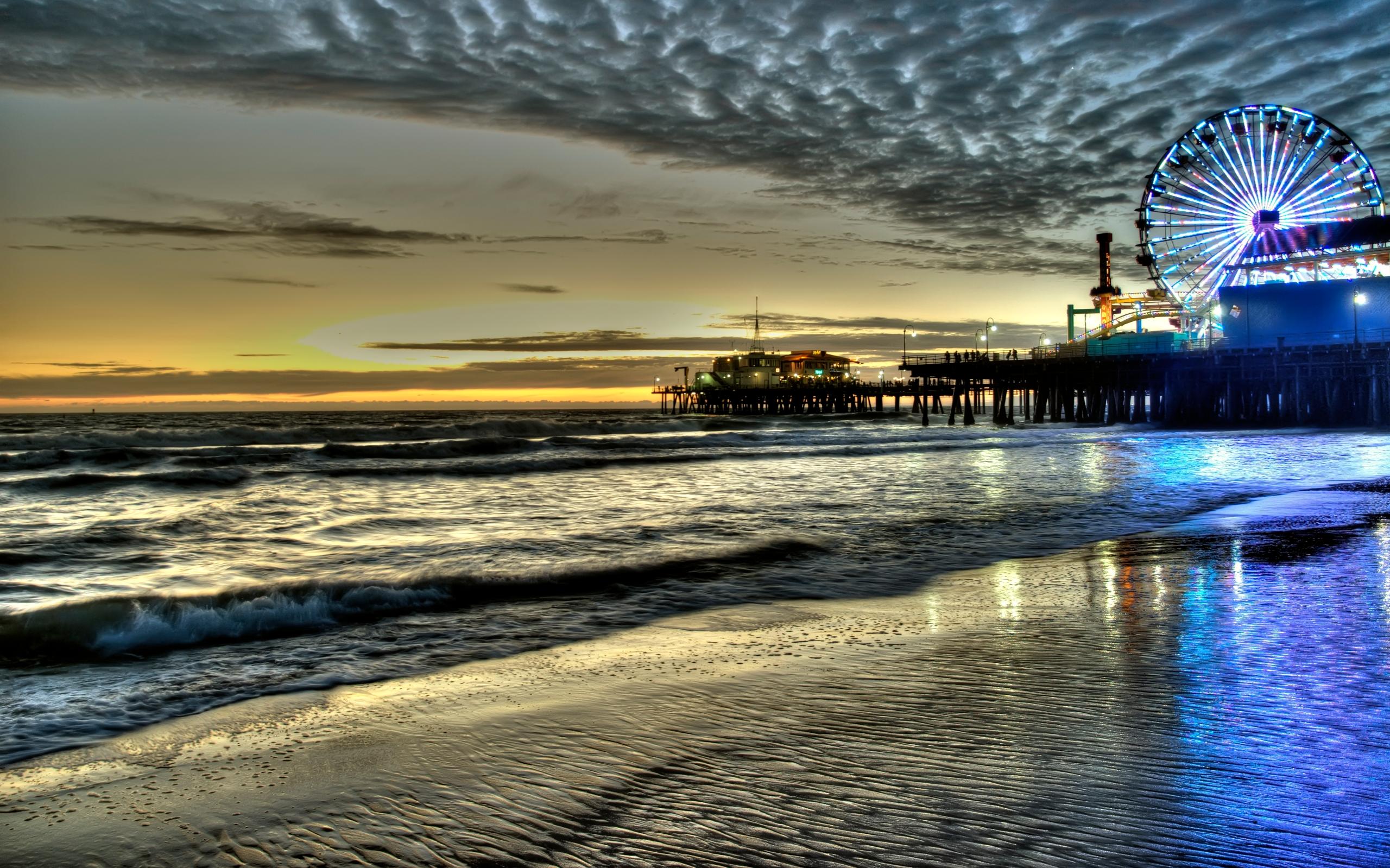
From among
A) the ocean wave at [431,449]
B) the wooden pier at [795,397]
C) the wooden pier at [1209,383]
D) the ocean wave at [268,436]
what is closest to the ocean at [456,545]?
the ocean wave at [431,449]

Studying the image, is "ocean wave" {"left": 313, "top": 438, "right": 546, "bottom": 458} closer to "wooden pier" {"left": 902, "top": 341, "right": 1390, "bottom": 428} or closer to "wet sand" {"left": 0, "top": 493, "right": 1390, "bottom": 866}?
"wet sand" {"left": 0, "top": 493, "right": 1390, "bottom": 866}

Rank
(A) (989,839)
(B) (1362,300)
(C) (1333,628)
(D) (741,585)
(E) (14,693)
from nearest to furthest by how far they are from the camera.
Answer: (A) (989,839) → (E) (14,693) → (C) (1333,628) → (D) (741,585) → (B) (1362,300)

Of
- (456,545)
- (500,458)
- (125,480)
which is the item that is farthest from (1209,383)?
(125,480)

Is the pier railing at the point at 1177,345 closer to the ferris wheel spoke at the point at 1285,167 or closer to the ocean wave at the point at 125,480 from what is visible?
the ferris wheel spoke at the point at 1285,167

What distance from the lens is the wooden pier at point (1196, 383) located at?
146ft

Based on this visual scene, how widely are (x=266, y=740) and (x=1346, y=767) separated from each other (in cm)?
541

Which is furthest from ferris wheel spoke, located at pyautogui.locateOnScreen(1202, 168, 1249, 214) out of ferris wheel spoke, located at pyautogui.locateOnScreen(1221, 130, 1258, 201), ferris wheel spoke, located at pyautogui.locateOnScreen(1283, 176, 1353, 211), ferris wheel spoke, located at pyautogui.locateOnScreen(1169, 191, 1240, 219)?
ferris wheel spoke, located at pyautogui.locateOnScreen(1283, 176, 1353, 211)

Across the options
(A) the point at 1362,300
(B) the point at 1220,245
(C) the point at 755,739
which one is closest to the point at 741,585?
(C) the point at 755,739

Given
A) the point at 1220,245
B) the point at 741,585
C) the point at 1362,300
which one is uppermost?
the point at 1220,245

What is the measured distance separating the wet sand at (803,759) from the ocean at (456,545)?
106 centimetres

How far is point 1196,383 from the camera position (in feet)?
172

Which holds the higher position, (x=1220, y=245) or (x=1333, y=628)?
(x=1220, y=245)

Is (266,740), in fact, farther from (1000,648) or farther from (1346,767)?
(1346,767)

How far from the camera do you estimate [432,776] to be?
4160 mm
